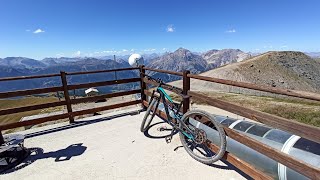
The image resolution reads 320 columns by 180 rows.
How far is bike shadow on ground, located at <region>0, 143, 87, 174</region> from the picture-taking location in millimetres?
4684

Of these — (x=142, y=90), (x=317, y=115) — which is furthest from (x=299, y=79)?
(x=142, y=90)

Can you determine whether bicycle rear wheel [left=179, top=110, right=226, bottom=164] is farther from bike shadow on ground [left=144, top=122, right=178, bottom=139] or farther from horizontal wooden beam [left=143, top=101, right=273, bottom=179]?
bike shadow on ground [left=144, top=122, right=178, bottom=139]

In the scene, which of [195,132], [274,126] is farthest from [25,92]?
[274,126]

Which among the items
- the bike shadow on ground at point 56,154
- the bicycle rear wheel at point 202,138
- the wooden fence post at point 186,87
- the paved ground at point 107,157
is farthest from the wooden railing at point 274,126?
the bike shadow on ground at point 56,154

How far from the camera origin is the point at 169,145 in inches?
201

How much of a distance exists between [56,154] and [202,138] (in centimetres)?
335

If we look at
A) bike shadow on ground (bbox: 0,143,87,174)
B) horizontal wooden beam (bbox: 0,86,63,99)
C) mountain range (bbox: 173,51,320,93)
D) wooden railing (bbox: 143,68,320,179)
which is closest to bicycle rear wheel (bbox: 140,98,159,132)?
bike shadow on ground (bbox: 0,143,87,174)

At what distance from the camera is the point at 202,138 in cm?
433

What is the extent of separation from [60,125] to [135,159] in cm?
350

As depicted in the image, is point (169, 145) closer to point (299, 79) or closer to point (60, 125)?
point (60, 125)

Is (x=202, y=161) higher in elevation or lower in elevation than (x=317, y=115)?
higher

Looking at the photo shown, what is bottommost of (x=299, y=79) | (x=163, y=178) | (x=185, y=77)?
(x=299, y=79)

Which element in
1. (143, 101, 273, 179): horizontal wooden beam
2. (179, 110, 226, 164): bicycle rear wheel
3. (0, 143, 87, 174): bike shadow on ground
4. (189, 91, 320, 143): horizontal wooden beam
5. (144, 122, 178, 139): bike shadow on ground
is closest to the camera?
(189, 91, 320, 143): horizontal wooden beam

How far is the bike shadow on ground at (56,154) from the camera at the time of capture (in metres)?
4.68
